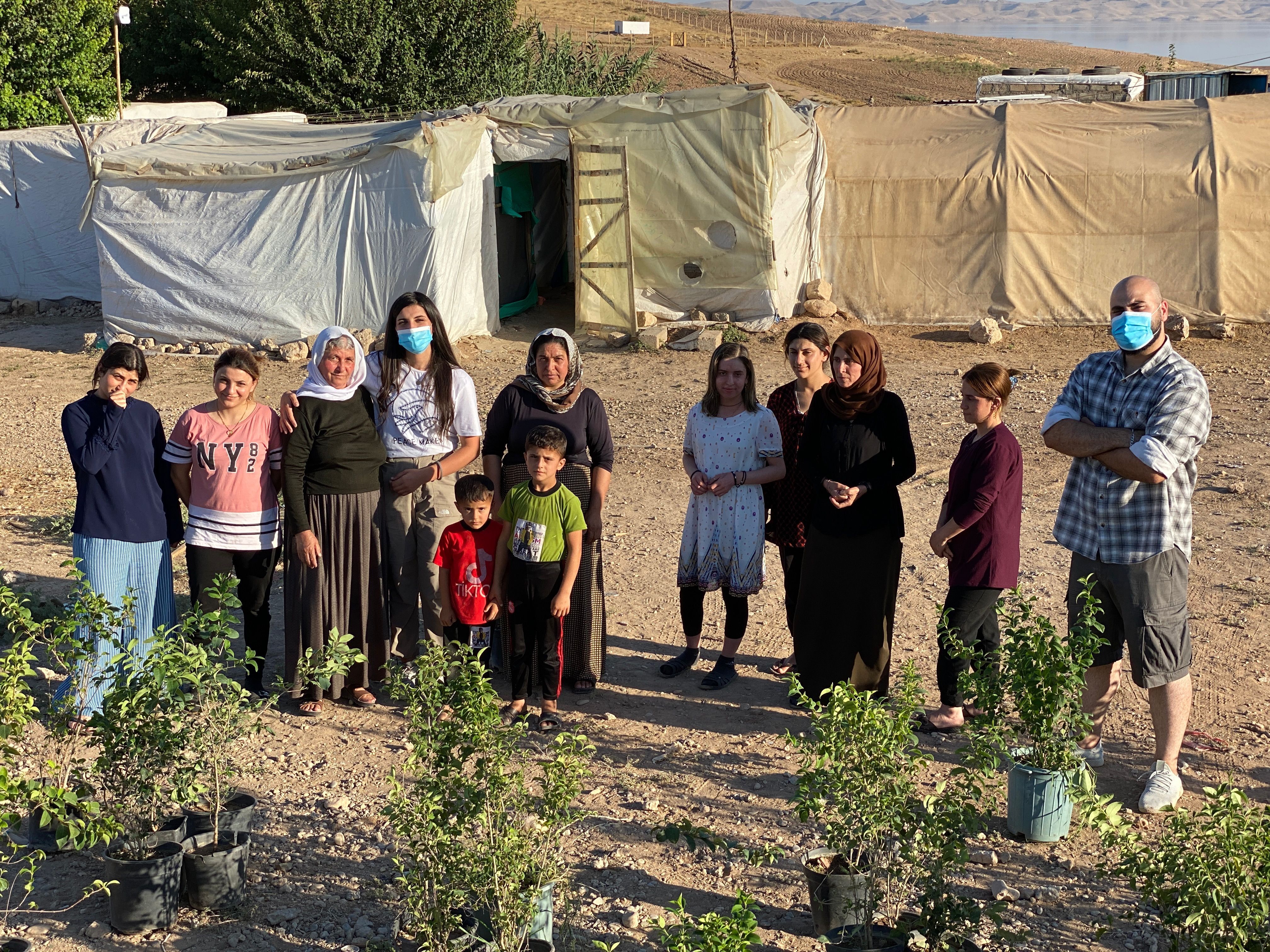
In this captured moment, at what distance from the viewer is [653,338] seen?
13492 mm

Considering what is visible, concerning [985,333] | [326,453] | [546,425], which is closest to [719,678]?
[546,425]

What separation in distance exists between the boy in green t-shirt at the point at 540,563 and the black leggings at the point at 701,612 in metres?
0.72

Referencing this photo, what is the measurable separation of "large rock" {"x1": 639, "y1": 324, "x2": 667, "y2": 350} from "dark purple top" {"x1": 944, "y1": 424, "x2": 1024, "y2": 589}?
891 centimetres

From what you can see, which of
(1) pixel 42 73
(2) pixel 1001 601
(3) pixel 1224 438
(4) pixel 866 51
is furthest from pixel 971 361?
→ (4) pixel 866 51

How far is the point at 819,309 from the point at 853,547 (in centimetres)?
986

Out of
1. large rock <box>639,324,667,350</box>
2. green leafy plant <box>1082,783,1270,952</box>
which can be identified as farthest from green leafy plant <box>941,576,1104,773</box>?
large rock <box>639,324,667,350</box>

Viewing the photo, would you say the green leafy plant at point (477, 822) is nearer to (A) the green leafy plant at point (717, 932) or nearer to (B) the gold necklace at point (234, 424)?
(A) the green leafy plant at point (717, 932)

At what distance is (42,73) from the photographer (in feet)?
65.5

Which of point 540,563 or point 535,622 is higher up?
point 540,563

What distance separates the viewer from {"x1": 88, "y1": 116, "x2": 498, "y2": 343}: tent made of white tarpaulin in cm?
1309

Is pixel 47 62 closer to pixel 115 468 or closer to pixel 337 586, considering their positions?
pixel 115 468

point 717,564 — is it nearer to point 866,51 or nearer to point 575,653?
point 575,653

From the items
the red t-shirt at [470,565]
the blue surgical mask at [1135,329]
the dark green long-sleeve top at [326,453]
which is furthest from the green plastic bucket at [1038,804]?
the dark green long-sleeve top at [326,453]

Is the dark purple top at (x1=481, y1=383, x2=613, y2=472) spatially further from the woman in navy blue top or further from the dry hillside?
the dry hillside
